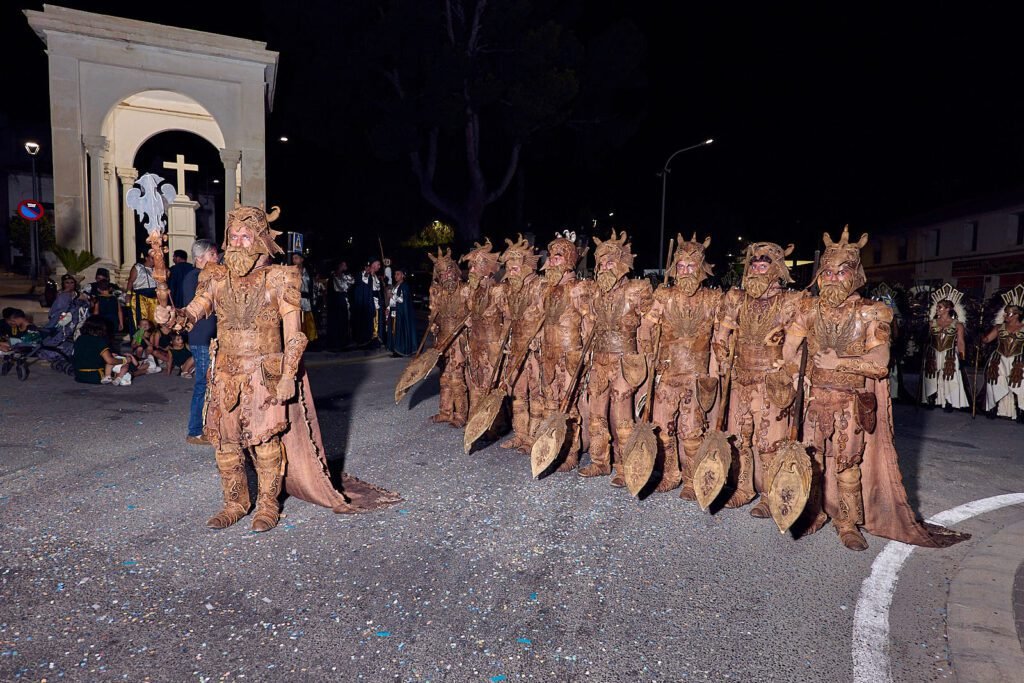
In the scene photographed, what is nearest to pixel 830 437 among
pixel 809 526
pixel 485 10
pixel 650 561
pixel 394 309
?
pixel 809 526

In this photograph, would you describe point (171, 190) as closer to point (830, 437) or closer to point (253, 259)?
point (253, 259)

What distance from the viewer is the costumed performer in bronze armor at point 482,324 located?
7852 mm

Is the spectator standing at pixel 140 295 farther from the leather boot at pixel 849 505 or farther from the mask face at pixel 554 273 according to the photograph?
the leather boot at pixel 849 505

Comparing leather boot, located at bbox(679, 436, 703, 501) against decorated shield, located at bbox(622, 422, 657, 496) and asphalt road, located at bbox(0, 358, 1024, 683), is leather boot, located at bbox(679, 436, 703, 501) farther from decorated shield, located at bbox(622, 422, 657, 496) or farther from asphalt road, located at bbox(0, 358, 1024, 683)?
decorated shield, located at bbox(622, 422, 657, 496)

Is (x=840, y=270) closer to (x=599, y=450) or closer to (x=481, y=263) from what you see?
(x=599, y=450)

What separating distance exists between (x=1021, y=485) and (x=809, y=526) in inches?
125

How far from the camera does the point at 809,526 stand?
5062 mm

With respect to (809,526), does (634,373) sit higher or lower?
higher

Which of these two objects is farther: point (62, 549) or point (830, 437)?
point (830, 437)

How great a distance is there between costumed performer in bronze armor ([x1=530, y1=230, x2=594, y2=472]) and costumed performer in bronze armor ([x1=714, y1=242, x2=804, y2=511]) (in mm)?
1499

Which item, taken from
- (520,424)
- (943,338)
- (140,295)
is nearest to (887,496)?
(520,424)

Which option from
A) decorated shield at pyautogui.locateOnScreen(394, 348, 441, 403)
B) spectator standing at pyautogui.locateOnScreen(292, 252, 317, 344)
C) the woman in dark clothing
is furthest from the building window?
decorated shield at pyautogui.locateOnScreen(394, 348, 441, 403)

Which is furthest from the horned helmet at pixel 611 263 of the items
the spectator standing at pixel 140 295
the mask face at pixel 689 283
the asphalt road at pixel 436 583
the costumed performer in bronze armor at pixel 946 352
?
the spectator standing at pixel 140 295

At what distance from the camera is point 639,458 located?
5.57m
